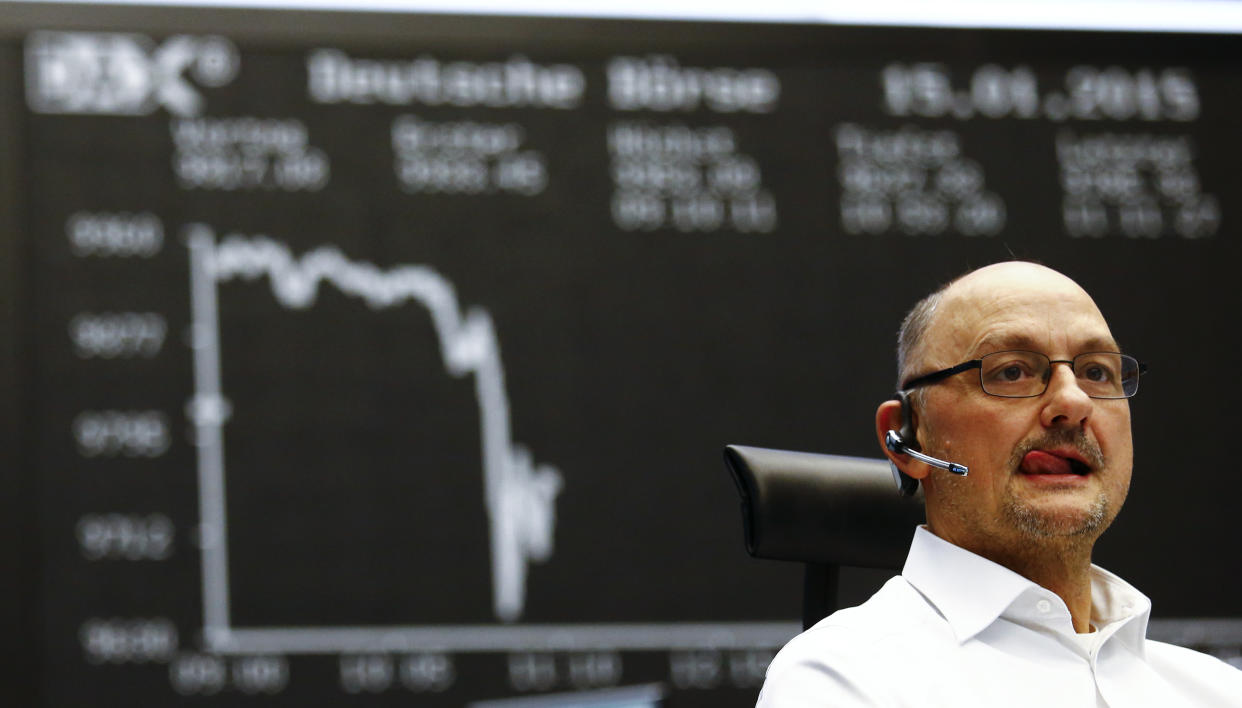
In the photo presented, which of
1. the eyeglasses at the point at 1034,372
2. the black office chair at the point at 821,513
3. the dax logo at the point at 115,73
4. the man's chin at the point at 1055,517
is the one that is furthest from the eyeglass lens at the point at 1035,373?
the dax logo at the point at 115,73

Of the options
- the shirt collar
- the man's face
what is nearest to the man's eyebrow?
the man's face

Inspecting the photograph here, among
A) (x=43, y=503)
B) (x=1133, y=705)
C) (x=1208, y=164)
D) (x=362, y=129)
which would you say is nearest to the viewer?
(x=1133, y=705)

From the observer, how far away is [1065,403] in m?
1.53

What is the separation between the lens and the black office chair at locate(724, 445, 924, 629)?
170 cm

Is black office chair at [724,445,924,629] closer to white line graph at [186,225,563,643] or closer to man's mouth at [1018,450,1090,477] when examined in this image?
man's mouth at [1018,450,1090,477]

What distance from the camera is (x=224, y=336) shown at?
2.85 m

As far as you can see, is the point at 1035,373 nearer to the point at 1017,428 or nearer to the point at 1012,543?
the point at 1017,428

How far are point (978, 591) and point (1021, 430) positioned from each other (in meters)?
0.18

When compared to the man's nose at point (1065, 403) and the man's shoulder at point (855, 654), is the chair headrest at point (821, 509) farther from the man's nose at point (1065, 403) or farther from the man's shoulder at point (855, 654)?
the man's nose at point (1065, 403)

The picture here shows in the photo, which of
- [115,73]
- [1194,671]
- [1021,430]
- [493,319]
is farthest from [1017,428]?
[115,73]

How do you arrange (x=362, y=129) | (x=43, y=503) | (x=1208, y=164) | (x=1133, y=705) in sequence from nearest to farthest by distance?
(x=1133, y=705) < (x=43, y=503) < (x=362, y=129) < (x=1208, y=164)

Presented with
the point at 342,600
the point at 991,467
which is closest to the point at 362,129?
the point at 342,600

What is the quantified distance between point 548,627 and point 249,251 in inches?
37.1

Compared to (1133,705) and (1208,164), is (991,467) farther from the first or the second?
(1208,164)
